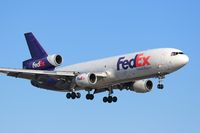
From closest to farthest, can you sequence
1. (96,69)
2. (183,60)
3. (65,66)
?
(183,60), (96,69), (65,66)

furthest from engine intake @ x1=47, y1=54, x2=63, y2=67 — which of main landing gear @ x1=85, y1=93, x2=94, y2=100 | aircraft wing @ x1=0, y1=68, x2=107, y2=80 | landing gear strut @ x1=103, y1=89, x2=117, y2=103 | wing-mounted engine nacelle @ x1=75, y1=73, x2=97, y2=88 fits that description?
landing gear strut @ x1=103, y1=89, x2=117, y2=103

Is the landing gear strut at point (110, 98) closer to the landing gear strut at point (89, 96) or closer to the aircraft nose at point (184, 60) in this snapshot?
the landing gear strut at point (89, 96)

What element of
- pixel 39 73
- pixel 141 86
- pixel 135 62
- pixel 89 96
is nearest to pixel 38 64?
pixel 39 73

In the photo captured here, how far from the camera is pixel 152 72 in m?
76.3

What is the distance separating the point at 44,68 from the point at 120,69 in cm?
1166

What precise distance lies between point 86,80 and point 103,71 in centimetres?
269

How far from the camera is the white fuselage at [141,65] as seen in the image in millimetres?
75938

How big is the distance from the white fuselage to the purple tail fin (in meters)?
11.5

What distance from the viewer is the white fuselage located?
7594cm

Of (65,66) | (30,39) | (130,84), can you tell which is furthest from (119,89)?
(30,39)

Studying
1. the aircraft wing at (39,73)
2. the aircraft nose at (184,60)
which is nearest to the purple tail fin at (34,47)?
Answer: the aircraft wing at (39,73)

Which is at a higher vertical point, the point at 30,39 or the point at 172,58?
the point at 30,39

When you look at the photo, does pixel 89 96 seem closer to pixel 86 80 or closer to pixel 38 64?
pixel 86 80

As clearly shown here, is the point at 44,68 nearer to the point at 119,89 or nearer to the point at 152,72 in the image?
the point at 119,89
